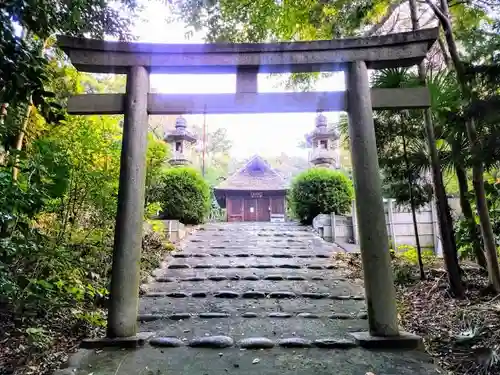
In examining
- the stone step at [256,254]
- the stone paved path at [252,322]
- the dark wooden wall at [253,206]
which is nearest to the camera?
the stone paved path at [252,322]

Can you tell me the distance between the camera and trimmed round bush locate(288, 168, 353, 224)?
10.8 metres

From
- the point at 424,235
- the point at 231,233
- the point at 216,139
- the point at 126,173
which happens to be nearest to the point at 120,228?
the point at 126,173

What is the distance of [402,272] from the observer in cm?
536

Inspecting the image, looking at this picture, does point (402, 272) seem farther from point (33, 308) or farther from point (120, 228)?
point (33, 308)

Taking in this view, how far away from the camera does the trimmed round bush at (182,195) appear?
10.2 m

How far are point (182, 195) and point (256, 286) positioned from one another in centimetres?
555

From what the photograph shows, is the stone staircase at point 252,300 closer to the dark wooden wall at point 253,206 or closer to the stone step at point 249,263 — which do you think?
the stone step at point 249,263

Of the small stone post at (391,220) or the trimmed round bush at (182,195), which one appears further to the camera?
the trimmed round bush at (182,195)

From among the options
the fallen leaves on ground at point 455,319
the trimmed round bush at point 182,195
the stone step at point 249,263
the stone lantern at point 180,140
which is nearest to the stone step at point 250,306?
the fallen leaves on ground at point 455,319

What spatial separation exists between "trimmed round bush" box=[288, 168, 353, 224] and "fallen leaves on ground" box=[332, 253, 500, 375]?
5.25 m

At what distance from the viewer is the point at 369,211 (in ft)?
11.2

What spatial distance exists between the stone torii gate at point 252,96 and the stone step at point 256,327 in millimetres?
425

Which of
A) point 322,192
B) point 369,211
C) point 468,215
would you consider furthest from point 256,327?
point 322,192

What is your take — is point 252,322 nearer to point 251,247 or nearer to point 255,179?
→ point 251,247
